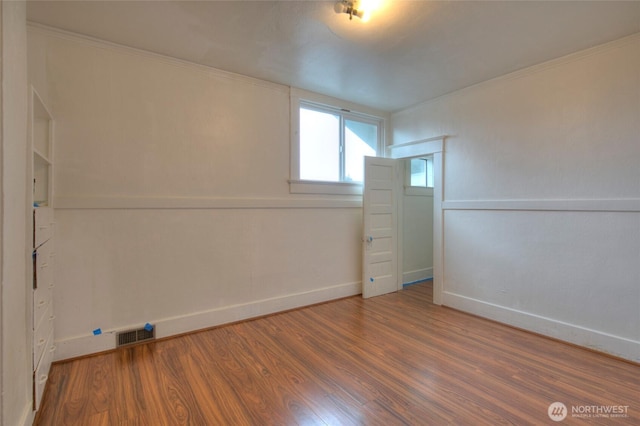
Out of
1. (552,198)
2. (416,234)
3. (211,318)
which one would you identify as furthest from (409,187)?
(211,318)

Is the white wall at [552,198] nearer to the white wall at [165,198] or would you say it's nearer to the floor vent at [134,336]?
the white wall at [165,198]

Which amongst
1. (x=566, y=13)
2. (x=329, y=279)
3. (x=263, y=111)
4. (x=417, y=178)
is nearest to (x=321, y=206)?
(x=329, y=279)

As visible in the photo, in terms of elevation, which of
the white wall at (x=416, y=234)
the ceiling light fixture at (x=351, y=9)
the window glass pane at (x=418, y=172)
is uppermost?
the ceiling light fixture at (x=351, y=9)

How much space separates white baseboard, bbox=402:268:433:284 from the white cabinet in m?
4.21

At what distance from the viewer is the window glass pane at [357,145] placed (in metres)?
4.21

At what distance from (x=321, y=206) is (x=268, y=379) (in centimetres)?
217

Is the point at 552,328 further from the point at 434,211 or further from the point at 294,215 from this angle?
the point at 294,215

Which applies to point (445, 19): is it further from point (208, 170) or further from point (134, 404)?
point (134, 404)

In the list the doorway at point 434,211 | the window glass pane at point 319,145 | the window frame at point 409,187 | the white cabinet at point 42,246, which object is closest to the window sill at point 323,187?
the window glass pane at point 319,145

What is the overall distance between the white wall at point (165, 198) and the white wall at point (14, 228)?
2.95ft

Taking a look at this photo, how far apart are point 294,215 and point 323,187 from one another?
58 centimetres

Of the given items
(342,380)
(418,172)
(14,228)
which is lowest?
(342,380)

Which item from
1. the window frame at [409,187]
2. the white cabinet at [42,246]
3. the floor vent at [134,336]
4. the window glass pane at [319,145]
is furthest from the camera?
the window frame at [409,187]

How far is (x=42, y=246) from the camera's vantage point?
193 centimetres
